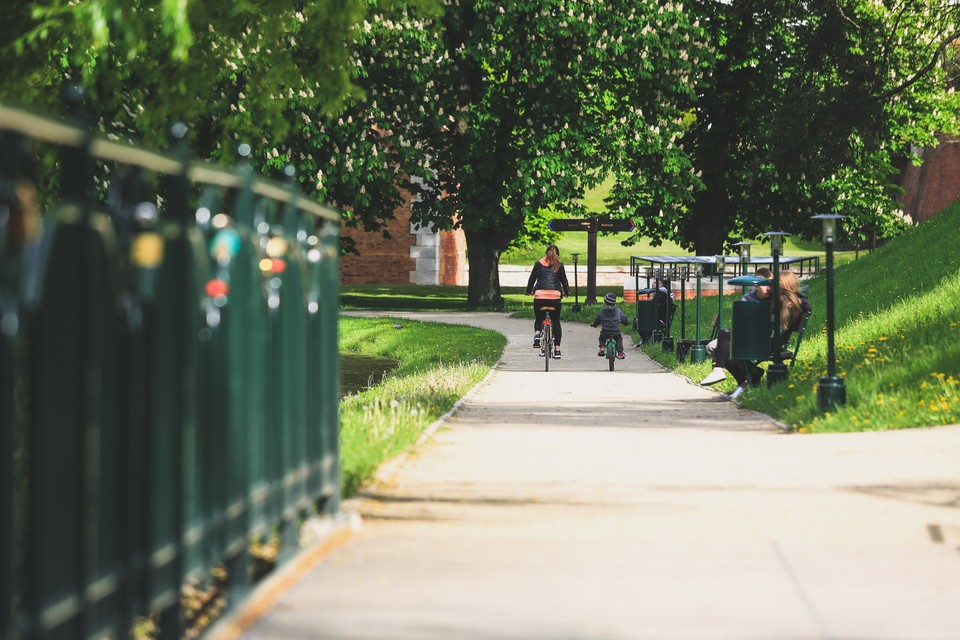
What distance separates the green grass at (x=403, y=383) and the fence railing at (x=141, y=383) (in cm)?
253

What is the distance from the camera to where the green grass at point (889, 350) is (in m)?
13.0

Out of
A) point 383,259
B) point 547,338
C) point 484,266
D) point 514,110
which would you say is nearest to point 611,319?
point 547,338

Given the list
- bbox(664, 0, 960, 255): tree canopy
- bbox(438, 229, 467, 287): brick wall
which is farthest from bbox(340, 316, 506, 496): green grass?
bbox(438, 229, 467, 287): brick wall

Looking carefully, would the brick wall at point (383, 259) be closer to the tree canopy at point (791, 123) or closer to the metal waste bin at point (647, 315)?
the tree canopy at point (791, 123)

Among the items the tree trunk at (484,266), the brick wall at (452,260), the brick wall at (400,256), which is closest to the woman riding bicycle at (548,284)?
the tree trunk at (484,266)

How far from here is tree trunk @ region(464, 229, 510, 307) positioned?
Result: 1828 inches

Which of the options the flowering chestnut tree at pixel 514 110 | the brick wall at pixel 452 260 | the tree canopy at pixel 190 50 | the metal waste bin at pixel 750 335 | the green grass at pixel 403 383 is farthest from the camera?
the brick wall at pixel 452 260

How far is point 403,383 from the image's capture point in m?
19.2

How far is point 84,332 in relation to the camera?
163 inches

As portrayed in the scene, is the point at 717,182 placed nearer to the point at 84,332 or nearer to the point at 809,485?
the point at 809,485

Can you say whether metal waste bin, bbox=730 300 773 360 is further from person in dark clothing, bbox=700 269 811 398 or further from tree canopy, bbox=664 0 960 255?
tree canopy, bbox=664 0 960 255

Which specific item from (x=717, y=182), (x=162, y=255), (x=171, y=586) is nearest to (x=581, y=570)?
(x=171, y=586)

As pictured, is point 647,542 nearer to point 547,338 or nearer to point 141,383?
point 141,383

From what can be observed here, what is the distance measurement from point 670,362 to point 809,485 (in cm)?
1518
